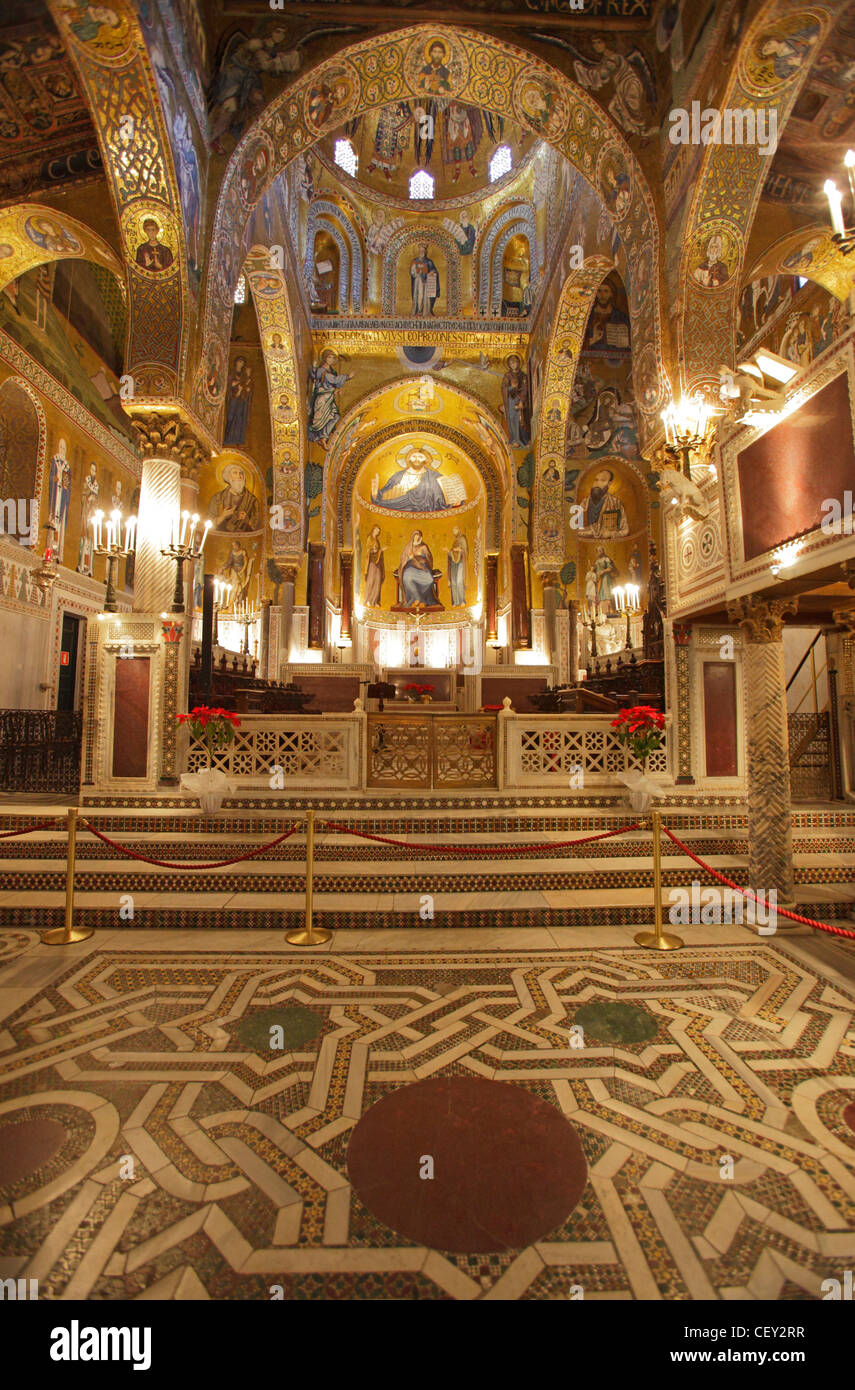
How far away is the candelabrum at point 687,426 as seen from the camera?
233 inches

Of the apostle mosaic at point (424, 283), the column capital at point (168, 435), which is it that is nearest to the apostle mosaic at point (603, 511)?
the apostle mosaic at point (424, 283)

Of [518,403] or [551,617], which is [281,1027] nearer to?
[551,617]

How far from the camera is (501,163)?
627 inches

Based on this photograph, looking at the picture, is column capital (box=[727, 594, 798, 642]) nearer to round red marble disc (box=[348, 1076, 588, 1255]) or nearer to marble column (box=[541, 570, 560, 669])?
round red marble disc (box=[348, 1076, 588, 1255])

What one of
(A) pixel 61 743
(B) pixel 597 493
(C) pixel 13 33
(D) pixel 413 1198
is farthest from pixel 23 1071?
(B) pixel 597 493

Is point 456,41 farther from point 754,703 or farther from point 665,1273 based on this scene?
point 665,1273

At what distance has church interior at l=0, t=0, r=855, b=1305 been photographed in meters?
2.19

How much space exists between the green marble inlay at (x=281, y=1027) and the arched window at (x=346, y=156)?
20422mm

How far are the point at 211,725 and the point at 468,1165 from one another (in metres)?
5.21

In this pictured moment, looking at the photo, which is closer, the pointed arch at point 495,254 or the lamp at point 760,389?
the lamp at point 760,389

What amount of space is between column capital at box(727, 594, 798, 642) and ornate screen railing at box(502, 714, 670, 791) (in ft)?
7.15

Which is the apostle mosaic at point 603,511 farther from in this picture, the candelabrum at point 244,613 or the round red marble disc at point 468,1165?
the round red marble disc at point 468,1165

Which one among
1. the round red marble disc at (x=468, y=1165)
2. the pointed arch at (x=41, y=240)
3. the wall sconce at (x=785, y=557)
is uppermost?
the pointed arch at (x=41, y=240)

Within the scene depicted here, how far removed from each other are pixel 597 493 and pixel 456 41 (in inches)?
371
